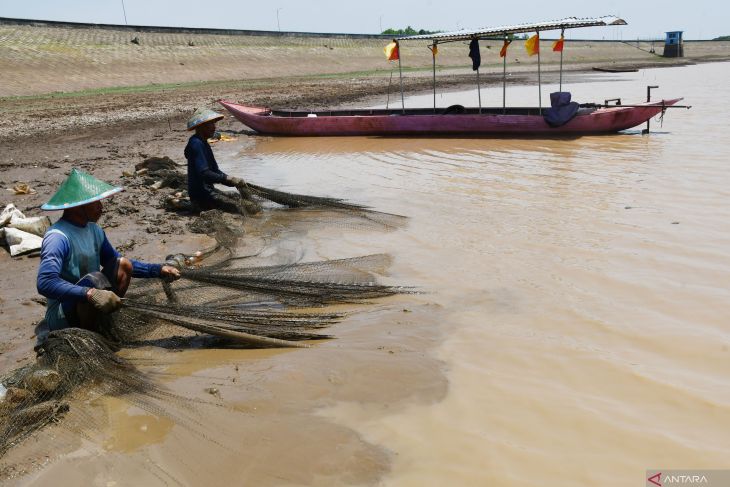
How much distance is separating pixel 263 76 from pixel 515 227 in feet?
104

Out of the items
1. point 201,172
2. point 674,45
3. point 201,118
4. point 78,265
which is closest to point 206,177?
point 201,172

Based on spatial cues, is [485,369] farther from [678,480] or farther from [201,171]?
[201,171]

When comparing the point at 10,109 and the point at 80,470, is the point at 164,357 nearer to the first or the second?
the point at 80,470

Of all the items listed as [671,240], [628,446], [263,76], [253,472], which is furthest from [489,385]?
[263,76]

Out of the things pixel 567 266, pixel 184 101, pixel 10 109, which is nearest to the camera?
pixel 567 266

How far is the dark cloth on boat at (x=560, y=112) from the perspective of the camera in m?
13.2

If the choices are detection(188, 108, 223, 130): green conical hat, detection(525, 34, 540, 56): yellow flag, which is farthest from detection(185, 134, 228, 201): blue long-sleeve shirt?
detection(525, 34, 540, 56): yellow flag

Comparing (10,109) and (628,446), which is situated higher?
(10,109)

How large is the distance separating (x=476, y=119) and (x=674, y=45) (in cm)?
5377

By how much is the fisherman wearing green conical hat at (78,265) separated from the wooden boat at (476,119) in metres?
10.8

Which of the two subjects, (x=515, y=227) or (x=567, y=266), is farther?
(x=515, y=227)

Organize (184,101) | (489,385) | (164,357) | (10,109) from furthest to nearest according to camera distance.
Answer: (184,101)
(10,109)
(164,357)
(489,385)

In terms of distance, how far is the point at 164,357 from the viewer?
13.5 ft

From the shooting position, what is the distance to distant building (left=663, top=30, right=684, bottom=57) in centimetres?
5828
